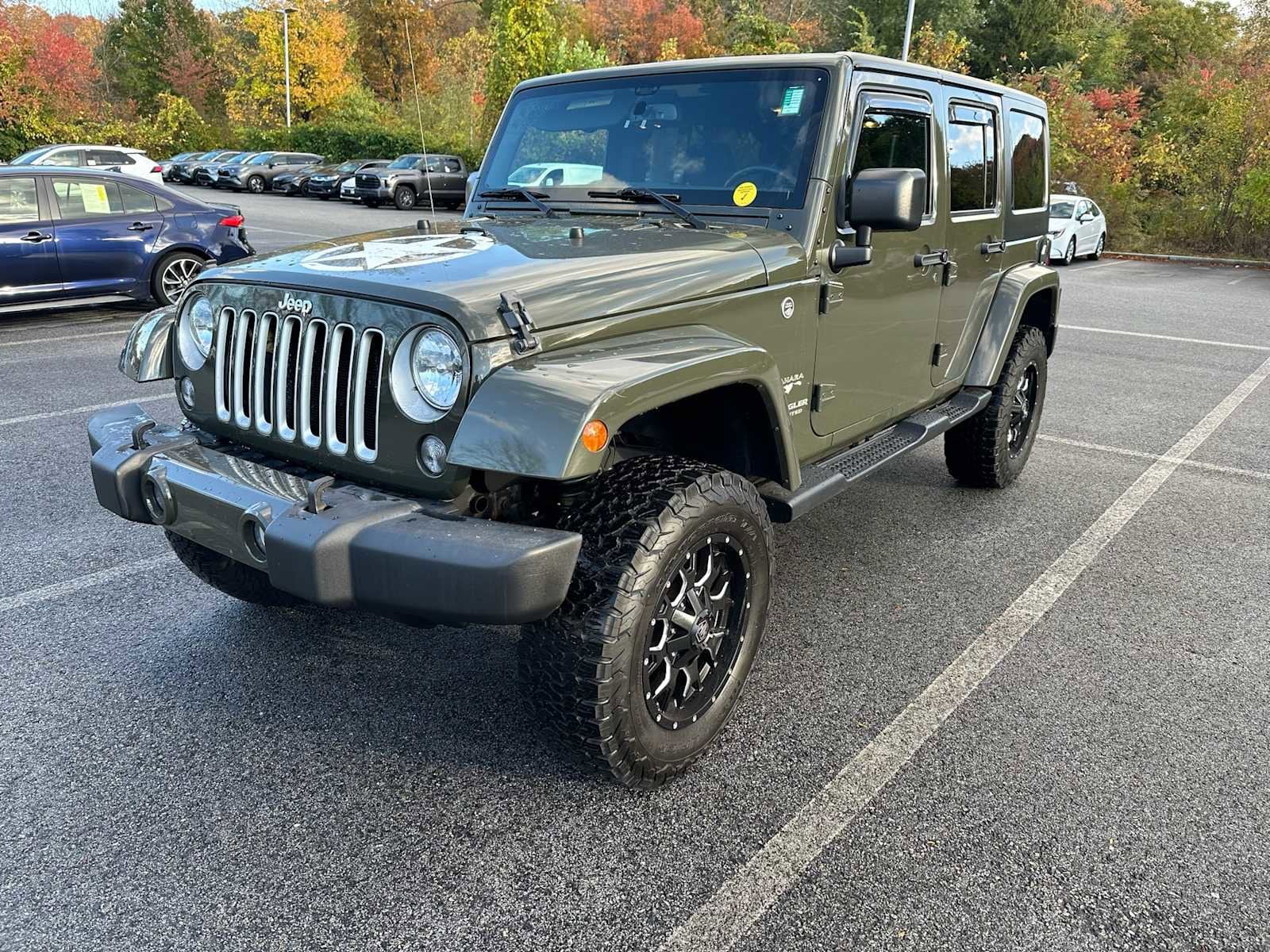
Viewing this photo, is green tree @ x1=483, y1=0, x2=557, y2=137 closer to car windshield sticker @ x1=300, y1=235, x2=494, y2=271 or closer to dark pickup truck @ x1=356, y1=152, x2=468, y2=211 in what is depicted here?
dark pickup truck @ x1=356, y1=152, x2=468, y2=211

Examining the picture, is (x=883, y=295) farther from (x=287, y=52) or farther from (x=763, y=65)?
(x=287, y=52)

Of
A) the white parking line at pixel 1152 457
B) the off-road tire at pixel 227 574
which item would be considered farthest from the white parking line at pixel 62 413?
the white parking line at pixel 1152 457

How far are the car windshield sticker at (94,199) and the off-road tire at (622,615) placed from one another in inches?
365

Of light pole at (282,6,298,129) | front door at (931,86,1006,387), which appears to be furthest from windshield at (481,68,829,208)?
light pole at (282,6,298,129)

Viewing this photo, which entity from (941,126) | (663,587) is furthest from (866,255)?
(663,587)

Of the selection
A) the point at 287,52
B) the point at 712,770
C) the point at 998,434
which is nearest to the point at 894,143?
the point at 998,434

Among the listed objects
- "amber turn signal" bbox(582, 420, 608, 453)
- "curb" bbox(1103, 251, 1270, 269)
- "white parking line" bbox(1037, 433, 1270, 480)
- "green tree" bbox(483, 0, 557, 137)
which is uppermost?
"green tree" bbox(483, 0, 557, 137)

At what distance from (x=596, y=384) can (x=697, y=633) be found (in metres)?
0.85

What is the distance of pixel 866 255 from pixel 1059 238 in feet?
55.8

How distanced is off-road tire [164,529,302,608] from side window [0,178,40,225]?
753cm

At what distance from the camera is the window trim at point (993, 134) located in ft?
14.0

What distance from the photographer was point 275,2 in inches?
1834

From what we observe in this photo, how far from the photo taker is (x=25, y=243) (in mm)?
9297

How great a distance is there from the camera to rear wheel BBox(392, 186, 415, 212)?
90.8 feet
